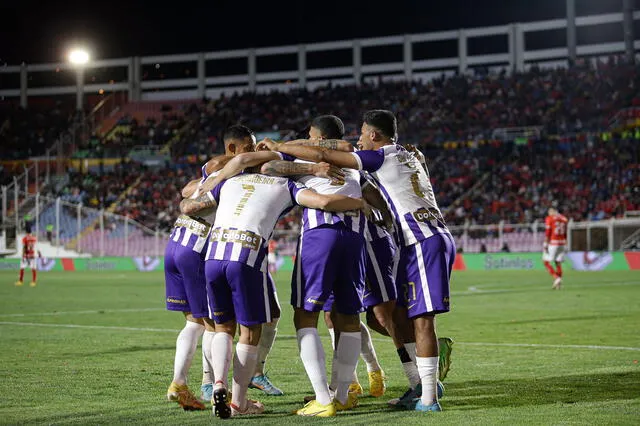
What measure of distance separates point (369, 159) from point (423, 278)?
39.5 inches

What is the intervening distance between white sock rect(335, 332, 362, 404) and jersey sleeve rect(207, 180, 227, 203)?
146 cm

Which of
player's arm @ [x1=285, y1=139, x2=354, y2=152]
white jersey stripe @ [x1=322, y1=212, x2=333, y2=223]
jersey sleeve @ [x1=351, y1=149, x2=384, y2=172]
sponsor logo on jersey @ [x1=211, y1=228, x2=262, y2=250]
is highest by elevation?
player's arm @ [x1=285, y1=139, x2=354, y2=152]

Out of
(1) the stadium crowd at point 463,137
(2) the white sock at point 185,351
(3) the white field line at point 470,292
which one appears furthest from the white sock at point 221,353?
(1) the stadium crowd at point 463,137

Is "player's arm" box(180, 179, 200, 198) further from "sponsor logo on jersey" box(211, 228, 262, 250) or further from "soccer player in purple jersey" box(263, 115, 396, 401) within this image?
"soccer player in purple jersey" box(263, 115, 396, 401)

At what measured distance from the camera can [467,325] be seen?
15.1 m

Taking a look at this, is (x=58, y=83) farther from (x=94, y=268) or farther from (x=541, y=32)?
(x=541, y=32)

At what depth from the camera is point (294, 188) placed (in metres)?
7.44

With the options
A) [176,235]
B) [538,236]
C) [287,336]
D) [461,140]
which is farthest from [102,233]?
[176,235]

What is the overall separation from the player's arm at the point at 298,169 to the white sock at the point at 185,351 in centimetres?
155

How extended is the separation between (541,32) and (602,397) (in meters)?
56.6

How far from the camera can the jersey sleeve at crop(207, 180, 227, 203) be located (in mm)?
7574

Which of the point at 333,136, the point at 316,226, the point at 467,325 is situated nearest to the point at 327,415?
the point at 316,226

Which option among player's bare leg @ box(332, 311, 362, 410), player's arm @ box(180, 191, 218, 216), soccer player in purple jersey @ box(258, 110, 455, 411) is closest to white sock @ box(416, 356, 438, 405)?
soccer player in purple jersey @ box(258, 110, 455, 411)

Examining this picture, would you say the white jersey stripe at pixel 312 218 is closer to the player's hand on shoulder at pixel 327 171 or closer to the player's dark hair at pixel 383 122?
the player's hand on shoulder at pixel 327 171
